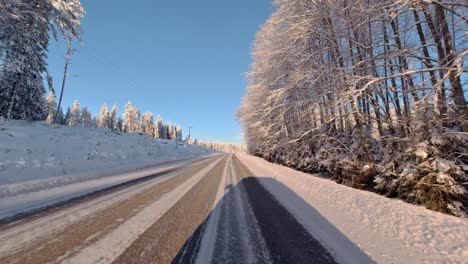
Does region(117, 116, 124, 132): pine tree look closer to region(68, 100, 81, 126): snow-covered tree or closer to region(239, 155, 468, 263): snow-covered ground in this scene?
region(68, 100, 81, 126): snow-covered tree

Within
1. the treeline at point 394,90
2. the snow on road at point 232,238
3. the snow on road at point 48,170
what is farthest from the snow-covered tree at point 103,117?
the snow on road at point 232,238

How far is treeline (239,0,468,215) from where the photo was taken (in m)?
6.14

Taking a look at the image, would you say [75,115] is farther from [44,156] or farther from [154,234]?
[154,234]

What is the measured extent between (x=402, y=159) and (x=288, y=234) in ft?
21.2

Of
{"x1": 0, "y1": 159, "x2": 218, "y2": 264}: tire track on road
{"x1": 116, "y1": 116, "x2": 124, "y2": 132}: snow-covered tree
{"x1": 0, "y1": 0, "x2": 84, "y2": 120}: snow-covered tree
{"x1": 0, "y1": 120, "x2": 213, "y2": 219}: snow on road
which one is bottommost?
{"x1": 0, "y1": 159, "x2": 218, "y2": 264}: tire track on road

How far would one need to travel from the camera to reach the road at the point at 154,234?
10.6ft

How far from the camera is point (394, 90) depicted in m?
6.31

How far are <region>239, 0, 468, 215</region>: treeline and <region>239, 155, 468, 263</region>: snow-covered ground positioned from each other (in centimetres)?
159

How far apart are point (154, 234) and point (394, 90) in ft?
20.7

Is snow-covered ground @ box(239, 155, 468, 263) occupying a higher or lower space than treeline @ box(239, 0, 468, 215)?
lower

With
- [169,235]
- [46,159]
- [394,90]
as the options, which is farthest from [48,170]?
[394,90]

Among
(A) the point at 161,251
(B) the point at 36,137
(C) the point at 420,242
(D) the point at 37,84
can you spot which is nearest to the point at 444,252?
(C) the point at 420,242

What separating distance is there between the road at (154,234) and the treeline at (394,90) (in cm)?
407

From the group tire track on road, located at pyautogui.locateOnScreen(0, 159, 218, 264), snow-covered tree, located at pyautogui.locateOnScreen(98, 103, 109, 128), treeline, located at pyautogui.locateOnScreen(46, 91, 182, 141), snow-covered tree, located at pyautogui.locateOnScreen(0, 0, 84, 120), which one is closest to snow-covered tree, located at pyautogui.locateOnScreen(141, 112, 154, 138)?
treeline, located at pyautogui.locateOnScreen(46, 91, 182, 141)
